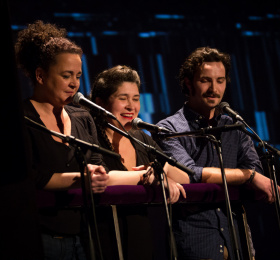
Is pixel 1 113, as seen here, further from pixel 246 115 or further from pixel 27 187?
pixel 246 115

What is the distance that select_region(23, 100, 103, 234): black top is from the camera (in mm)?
2049

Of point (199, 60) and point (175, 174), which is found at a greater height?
point (199, 60)

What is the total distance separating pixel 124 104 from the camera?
3.05 metres

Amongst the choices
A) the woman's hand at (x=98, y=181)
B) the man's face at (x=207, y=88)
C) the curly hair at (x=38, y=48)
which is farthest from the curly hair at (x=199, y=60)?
the woman's hand at (x=98, y=181)

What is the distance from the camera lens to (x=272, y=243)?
16.3 ft

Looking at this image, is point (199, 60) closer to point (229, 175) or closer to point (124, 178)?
point (229, 175)

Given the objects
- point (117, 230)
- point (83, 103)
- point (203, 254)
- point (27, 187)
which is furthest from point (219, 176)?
point (27, 187)

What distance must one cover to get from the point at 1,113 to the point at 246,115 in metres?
4.35

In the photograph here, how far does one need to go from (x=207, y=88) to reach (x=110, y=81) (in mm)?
806

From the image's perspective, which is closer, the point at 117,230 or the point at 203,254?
the point at 117,230

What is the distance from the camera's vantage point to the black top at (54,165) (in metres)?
2.05

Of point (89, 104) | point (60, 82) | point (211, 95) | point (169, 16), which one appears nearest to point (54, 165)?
point (89, 104)

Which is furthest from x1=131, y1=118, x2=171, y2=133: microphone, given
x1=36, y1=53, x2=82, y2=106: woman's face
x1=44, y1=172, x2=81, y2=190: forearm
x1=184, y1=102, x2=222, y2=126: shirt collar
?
x1=184, y1=102, x2=222, y2=126: shirt collar

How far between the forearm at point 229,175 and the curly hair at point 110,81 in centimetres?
87
